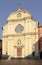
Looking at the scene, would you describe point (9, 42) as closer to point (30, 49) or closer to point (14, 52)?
point (14, 52)

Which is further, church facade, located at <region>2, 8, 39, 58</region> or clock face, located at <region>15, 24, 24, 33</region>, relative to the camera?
clock face, located at <region>15, 24, 24, 33</region>

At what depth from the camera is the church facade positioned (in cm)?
4716

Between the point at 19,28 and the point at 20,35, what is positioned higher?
the point at 19,28

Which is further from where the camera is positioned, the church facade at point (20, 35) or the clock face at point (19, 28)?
the clock face at point (19, 28)

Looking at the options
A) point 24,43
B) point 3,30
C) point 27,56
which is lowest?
point 27,56

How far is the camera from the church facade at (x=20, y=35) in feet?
155

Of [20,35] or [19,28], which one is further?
[19,28]

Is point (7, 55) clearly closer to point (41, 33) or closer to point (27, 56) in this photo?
point (27, 56)

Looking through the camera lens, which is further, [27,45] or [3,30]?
[3,30]

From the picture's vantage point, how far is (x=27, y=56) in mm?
46969

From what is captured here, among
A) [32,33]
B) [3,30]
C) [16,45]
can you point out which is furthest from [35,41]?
[3,30]

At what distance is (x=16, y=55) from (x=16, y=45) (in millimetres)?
2530

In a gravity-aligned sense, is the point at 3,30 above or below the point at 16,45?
above

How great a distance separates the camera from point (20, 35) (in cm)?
4912
